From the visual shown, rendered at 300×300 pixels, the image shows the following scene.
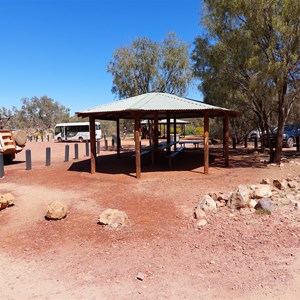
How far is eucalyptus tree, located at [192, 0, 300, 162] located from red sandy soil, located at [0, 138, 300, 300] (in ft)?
20.4

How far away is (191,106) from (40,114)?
63.3m

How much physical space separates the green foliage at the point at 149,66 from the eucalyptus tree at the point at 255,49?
22.8ft

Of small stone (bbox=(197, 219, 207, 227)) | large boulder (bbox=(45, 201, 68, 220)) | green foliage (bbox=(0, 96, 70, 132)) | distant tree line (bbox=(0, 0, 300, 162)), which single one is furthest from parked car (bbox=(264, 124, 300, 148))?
→ green foliage (bbox=(0, 96, 70, 132))

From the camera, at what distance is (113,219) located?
5.95 metres

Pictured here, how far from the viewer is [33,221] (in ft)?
20.6

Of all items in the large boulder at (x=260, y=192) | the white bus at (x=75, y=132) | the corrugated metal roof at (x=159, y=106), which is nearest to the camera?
the large boulder at (x=260, y=192)

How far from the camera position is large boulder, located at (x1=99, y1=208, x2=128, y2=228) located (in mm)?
5848

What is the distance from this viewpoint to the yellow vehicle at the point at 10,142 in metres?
14.2

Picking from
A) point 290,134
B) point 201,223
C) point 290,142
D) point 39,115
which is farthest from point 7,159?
point 39,115

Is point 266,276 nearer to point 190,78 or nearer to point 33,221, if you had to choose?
point 33,221

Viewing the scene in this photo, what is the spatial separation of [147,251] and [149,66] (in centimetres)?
1830

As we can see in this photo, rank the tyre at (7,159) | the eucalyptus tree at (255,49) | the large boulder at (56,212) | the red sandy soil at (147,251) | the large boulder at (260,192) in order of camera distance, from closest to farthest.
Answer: the red sandy soil at (147,251) → the large boulder at (56,212) → the large boulder at (260,192) → the eucalyptus tree at (255,49) → the tyre at (7,159)

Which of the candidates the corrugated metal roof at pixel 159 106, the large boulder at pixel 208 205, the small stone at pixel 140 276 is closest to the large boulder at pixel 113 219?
the large boulder at pixel 208 205

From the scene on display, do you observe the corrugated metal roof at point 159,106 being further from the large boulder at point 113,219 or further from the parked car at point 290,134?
the parked car at point 290,134
